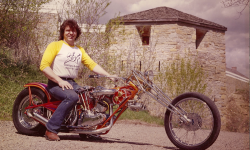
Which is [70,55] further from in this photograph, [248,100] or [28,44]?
[248,100]

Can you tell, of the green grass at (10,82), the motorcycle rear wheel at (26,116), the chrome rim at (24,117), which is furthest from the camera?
the green grass at (10,82)

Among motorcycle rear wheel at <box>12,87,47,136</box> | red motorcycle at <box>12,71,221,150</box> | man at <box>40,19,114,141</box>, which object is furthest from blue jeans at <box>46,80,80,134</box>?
motorcycle rear wheel at <box>12,87,47,136</box>

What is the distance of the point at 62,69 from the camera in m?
3.78

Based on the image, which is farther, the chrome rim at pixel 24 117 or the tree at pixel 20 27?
the tree at pixel 20 27

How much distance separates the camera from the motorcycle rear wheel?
4.08 m

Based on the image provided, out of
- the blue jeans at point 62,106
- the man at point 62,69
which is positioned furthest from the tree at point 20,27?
the blue jeans at point 62,106

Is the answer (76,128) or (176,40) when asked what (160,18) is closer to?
(176,40)

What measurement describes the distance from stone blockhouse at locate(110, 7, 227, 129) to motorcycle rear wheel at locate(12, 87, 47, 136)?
9.76 m

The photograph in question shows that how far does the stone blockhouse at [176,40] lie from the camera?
14.6m

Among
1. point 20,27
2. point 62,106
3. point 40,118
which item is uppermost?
point 20,27

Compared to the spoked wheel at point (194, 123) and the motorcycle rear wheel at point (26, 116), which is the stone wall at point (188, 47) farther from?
the spoked wheel at point (194, 123)

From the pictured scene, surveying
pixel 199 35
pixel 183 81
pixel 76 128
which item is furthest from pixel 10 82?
pixel 199 35

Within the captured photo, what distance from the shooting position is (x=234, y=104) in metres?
16.5

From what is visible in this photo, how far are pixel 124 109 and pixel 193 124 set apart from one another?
988mm
